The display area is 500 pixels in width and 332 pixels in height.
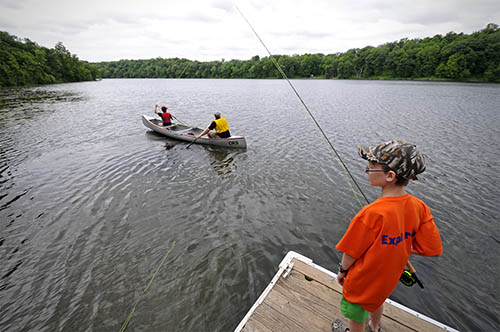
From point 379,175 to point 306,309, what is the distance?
2.51 metres

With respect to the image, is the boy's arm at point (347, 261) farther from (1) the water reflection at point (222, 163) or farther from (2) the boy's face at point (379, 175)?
(1) the water reflection at point (222, 163)

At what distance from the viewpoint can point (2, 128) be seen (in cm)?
1672

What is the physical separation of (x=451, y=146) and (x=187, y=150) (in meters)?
16.2

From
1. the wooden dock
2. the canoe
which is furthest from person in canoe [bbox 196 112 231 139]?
the wooden dock

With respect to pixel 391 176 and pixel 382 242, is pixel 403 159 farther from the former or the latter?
pixel 382 242

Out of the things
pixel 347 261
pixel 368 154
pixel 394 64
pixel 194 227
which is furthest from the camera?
pixel 394 64

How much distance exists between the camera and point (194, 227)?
6.51m

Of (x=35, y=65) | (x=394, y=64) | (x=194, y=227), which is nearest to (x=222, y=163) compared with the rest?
(x=194, y=227)

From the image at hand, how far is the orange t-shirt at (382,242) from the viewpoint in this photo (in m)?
1.89

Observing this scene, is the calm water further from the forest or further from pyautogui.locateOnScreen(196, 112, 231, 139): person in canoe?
the forest

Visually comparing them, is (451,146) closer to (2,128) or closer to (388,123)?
(388,123)

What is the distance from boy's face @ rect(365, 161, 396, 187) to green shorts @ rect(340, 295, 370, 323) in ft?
4.41

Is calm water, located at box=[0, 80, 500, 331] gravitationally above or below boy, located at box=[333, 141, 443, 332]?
below

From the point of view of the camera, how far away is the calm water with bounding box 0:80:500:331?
4363mm
